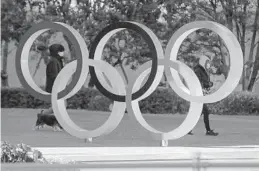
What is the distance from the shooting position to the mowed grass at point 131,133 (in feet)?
46.9

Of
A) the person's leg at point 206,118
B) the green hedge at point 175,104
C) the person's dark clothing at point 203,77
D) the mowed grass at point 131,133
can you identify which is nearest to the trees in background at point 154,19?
the green hedge at point 175,104

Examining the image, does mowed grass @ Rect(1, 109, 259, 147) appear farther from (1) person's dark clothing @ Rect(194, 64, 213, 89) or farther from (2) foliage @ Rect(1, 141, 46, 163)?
(2) foliage @ Rect(1, 141, 46, 163)

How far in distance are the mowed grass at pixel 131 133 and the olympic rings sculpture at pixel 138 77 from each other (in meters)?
0.40

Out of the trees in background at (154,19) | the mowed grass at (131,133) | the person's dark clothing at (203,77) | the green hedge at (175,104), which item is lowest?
the mowed grass at (131,133)

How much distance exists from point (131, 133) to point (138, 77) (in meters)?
3.18

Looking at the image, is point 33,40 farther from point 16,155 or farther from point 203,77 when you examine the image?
point 16,155

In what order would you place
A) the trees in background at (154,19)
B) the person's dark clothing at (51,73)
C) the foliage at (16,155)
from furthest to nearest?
the trees in background at (154,19), the person's dark clothing at (51,73), the foliage at (16,155)

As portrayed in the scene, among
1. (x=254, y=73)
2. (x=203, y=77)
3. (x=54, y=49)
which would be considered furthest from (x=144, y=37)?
(x=254, y=73)

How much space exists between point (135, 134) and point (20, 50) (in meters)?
3.59

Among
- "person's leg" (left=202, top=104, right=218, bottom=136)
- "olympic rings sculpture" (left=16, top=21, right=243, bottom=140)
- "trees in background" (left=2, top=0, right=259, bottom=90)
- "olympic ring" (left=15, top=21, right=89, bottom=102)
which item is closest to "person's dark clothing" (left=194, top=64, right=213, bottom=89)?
"person's leg" (left=202, top=104, right=218, bottom=136)

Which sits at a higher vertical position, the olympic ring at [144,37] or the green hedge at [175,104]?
the olympic ring at [144,37]

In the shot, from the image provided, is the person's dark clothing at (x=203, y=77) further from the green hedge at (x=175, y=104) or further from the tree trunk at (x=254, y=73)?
the tree trunk at (x=254, y=73)

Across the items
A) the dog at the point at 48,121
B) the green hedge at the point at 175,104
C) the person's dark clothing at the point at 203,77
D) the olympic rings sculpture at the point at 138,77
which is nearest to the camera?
the olympic rings sculpture at the point at 138,77

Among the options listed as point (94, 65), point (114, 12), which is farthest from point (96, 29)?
point (94, 65)
